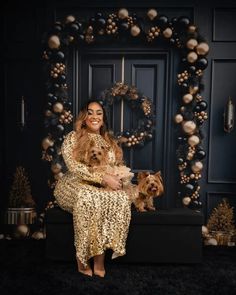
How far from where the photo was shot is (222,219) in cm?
402

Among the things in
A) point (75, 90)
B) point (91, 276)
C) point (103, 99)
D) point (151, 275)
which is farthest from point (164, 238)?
point (75, 90)

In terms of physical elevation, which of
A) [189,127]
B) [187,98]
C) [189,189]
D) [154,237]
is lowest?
[154,237]

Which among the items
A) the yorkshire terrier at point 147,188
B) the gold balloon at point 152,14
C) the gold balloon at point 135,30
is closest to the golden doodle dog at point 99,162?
the yorkshire terrier at point 147,188

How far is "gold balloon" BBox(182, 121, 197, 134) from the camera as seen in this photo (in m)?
3.81

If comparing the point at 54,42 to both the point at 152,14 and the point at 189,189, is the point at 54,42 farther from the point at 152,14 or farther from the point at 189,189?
the point at 189,189

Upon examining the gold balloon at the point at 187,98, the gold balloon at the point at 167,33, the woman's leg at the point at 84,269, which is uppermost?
the gold balloon at the point at 167,33

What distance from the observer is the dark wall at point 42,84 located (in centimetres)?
410

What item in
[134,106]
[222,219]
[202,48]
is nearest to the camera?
[202,48]

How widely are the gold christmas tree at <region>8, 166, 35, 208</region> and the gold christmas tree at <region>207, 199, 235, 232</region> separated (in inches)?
86.9

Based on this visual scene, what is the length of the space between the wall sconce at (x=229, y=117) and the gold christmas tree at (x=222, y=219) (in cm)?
91

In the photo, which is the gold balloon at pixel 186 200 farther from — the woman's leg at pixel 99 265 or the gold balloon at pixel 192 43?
the gold balloon at pixel 192 43

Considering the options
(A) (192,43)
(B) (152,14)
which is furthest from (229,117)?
(B) (152,14)

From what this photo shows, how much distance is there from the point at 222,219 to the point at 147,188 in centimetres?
141

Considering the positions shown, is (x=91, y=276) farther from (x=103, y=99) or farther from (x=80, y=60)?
(x=80, y=60)
